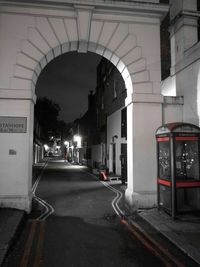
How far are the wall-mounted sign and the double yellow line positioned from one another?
3.07 metres

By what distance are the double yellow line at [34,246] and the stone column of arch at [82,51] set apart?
1.53m

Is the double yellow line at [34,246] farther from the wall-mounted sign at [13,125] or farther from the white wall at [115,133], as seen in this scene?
the white wall at [115,133]

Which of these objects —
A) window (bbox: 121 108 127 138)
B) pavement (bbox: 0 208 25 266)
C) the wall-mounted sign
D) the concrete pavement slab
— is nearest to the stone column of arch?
the wall-mounted sign

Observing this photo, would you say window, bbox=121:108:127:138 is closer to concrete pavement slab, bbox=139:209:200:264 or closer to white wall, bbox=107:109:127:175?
white wall, bbox=107:109:127:175

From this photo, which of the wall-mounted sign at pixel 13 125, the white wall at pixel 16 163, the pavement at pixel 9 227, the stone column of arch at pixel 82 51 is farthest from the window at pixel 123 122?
the pavement at pixel 9 227

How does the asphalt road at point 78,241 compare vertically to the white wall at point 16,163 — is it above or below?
below

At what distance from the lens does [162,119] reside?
381 inches

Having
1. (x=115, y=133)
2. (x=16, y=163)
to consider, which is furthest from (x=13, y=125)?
(x=115, y=133)

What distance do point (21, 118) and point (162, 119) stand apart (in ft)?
16.8

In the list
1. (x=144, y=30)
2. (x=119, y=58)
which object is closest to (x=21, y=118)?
(x=119, y=58)

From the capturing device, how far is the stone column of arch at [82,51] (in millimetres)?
8602

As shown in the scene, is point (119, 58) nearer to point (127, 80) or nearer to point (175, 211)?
point (127, 80)

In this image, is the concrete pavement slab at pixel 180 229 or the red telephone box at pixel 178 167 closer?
the concrete pavement slab at pixel 180 229

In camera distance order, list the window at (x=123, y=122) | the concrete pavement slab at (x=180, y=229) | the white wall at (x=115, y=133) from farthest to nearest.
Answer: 1. the white wall at (x=115, y=133)
2. the window at (x=123, y=122)
3. the concrete pavement slab at (x=180, y=229)
